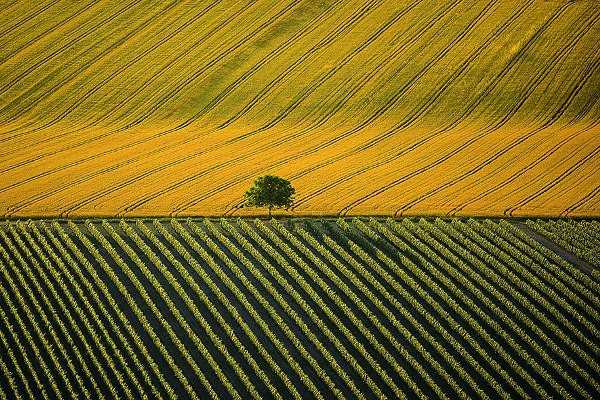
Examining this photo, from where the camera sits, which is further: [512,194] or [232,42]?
[232,42]

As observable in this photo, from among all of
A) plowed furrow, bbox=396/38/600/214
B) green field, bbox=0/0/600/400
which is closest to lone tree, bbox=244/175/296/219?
green field, bbox=0/0/600/400

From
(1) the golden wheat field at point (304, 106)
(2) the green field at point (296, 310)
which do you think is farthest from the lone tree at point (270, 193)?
(1) the golden wheat field at point (304, 106)

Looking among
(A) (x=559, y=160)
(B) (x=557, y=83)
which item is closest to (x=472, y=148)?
(A) (x=559, y=160)

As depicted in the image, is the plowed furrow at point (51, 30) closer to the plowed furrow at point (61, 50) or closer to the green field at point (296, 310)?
the plowed furrow at point (61, 50)

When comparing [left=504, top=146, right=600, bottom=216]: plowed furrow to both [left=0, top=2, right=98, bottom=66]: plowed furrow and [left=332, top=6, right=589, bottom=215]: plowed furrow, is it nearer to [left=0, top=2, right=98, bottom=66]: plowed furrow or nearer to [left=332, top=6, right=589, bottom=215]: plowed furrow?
[left=332, top=6, right=589, bottom=215]: plowed furrow

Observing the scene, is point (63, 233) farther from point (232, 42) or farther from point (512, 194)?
point (232, 42)

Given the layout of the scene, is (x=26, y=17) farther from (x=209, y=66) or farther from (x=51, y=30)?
(x=209, y=66)
